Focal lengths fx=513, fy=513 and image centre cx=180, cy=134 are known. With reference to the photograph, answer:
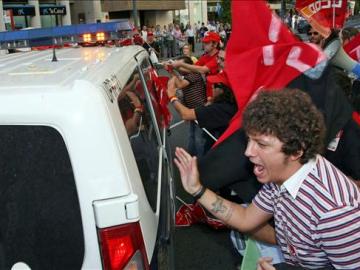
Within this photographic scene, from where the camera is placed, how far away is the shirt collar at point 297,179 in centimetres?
206

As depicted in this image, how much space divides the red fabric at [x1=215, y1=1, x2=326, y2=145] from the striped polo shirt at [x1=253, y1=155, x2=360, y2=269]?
2.55 ft

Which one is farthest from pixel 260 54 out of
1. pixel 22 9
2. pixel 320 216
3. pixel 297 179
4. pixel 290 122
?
pixel 22 9

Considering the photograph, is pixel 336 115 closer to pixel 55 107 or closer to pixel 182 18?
pixel 55 107

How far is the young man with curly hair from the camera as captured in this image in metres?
1.97

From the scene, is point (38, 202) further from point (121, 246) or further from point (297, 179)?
point (297, 179)

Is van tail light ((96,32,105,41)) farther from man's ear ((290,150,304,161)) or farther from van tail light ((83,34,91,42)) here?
man's ear ((290,150,304,161))

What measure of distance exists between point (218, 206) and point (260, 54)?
0.90m

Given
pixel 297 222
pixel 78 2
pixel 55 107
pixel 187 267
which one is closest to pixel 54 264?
pixel 55 107

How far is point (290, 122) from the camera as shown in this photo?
2.08 meters

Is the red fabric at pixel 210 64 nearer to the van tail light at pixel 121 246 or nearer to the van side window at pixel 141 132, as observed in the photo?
the van side window at pixel 141 132

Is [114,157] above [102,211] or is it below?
above

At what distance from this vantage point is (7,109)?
1.69m

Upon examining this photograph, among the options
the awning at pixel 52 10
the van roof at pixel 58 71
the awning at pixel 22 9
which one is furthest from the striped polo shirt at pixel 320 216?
the awning at pixel 52 10

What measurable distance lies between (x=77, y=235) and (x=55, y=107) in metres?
0.44
